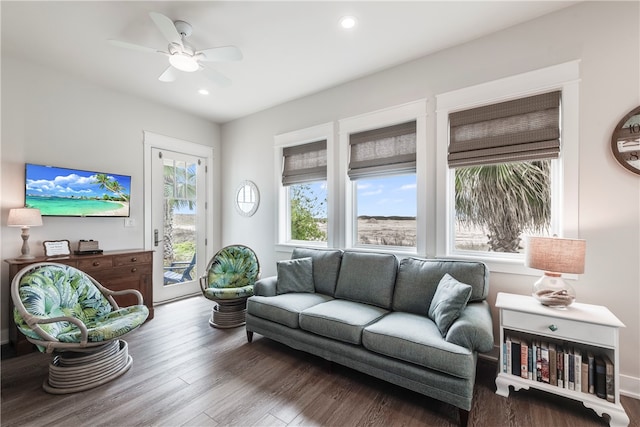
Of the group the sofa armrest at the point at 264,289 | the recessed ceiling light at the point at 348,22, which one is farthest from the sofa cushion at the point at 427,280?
the recessed ceiling light at the point at 348,22

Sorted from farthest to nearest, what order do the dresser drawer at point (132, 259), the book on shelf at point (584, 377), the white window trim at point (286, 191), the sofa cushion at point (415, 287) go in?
1. the white window trim at point (286, 191)
2. the dresser drawer at point (132, 259)
3. the sofa cushion at point (415, 287)
4. the book on shelf at point (584, 377)

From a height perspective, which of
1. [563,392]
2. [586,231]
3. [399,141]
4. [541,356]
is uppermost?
[399,141]

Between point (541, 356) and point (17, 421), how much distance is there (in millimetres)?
3506

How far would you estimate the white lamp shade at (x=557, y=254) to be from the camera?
1897 mm

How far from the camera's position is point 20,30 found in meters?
2.50

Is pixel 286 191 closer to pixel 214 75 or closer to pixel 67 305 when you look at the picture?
pixel 214 75

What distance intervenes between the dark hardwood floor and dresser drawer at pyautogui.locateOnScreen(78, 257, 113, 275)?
88 centimetres

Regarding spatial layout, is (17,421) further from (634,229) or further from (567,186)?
(634,229)

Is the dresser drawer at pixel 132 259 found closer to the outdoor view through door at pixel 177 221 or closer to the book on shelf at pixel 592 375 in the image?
the outdoor view through door at pixel 177 221

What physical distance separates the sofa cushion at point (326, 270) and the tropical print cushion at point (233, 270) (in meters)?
0.92

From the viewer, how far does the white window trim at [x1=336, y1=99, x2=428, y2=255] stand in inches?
115

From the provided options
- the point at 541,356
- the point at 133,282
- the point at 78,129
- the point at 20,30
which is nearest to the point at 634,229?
the point at 541,356

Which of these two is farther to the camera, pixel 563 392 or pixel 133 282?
pixel 133 282

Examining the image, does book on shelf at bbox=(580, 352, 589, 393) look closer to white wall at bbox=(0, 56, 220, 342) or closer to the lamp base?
the lamp base
